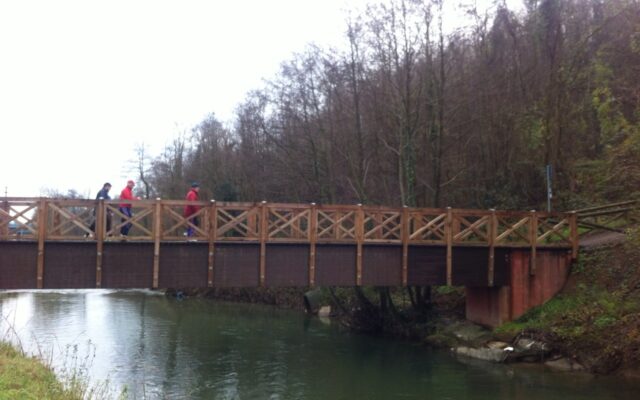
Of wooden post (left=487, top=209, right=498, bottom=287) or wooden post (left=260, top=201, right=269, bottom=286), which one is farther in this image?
wooden post (left=487, top=209, right=498, bottom=287)

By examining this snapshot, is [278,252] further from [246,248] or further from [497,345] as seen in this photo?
[497,345]

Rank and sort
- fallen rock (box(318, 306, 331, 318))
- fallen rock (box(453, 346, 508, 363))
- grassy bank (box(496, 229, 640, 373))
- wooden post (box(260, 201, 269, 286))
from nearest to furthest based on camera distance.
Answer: grassy bank (box(496, 229, 640, 373))
wooden post (box(260, 201, 269, 286))
fallen rock (box(453, 346, 508, 363))
fallen rock (box(318, 306, 331, 318))

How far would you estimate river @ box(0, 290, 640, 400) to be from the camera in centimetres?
1691

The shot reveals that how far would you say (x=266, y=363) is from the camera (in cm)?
2108

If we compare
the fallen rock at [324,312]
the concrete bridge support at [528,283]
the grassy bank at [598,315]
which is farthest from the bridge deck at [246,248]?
the fallen rock at [324,312]

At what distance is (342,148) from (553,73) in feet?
34.8

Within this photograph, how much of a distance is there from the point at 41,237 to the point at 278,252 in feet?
21.1

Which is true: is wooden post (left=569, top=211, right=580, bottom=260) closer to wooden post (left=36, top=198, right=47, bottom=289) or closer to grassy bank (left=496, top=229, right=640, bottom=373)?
grassy bank (left=496, top=229, right=640, bottom=373)

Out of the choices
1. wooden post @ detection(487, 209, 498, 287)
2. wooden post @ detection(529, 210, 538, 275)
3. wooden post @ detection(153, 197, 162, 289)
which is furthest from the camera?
wooden post @ detection(529, 210, 538, 275)

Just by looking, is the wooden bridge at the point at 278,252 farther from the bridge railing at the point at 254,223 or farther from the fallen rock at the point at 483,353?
the fallen rock at the point at 483,353

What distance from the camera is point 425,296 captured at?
26.9 m

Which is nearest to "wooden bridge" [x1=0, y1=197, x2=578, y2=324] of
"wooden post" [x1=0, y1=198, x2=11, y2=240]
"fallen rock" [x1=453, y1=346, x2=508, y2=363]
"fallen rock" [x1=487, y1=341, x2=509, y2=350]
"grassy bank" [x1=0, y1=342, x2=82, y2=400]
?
"wooden post" [x1=0, y1=198, x2=11, y2=240]

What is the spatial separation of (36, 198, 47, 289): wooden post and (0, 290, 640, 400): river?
1365mm

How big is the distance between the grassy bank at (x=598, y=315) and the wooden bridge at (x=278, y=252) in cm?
71
